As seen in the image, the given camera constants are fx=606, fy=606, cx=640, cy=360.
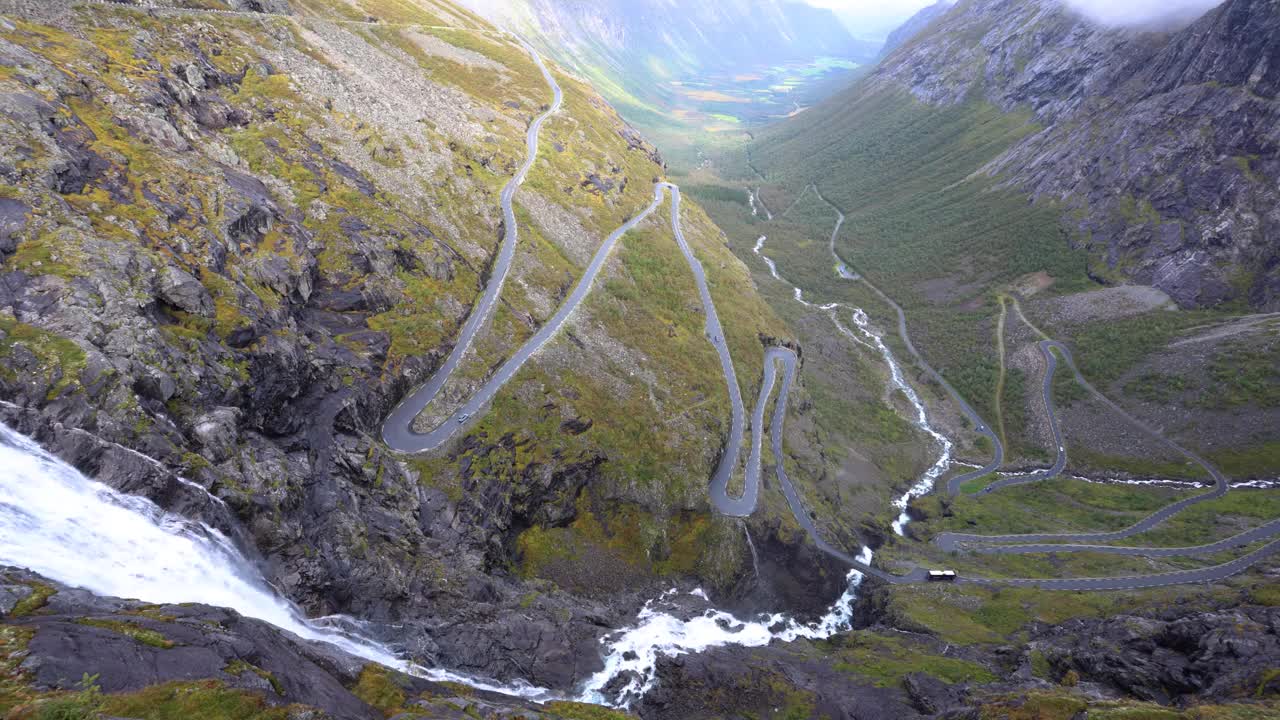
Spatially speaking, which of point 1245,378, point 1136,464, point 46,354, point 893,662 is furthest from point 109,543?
point 1245,378

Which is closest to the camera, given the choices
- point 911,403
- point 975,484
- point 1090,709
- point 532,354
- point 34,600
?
point 34,600

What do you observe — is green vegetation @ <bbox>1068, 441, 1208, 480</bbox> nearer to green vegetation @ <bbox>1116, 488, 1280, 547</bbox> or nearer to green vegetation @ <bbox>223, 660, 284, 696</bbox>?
green vegetation @ <bbox>1116, 488, 1280, 547</bbox>

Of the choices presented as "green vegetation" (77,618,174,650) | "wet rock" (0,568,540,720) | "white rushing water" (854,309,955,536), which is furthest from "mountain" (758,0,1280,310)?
"green vegetation" (77,618,174,650)

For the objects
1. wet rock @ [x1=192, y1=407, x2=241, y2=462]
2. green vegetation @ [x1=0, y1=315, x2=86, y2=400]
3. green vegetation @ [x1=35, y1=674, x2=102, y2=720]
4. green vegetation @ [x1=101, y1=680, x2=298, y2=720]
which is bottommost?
green vegetation @ [x1=101, y1=680, x2=298, y2=720]

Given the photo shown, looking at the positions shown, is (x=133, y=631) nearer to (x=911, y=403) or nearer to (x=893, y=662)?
(x=893, y=662)

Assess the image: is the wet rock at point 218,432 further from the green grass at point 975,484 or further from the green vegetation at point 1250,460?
the green vegetation at point 1250,460
